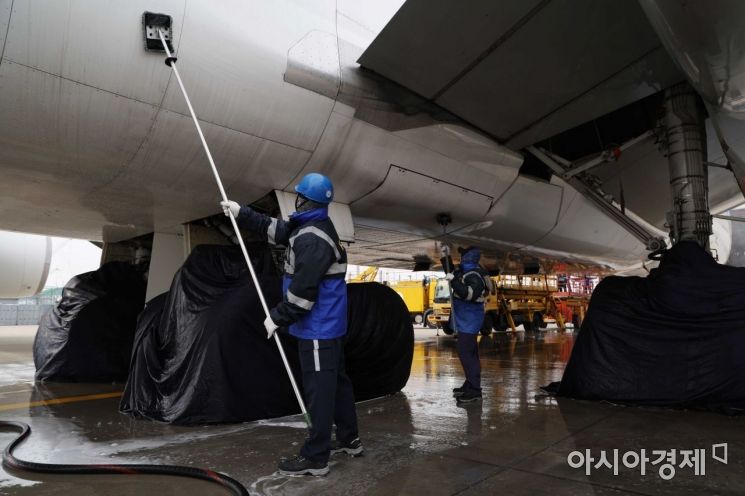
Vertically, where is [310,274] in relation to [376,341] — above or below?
above

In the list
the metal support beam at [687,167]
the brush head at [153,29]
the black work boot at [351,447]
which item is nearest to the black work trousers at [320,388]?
the black work boot at [351,447]

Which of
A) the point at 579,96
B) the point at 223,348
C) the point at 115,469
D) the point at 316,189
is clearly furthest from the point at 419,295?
the point at 115,469

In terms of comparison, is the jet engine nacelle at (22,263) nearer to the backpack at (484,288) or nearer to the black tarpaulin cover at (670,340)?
the backpack at (484,288)

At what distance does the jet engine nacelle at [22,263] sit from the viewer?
10.7m

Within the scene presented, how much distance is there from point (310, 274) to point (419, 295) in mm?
16469

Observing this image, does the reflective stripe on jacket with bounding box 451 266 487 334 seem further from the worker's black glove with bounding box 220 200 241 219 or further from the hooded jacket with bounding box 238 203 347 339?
the worker's black glove with bounding box 220 200 241 219

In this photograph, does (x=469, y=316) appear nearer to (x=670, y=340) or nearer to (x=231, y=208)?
(x=670, y=340)

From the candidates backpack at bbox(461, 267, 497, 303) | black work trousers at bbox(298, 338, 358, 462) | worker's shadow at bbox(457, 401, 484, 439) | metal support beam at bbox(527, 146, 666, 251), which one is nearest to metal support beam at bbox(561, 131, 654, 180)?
metal support beam at bbox(527, 146, 666, 251)

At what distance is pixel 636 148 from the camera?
6105mm

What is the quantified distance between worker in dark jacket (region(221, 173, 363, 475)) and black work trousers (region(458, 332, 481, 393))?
6.26 ft

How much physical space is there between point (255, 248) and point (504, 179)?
9.04 feet

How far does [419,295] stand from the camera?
18.8m

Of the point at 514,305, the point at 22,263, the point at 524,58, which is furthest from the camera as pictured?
the point at 514,305

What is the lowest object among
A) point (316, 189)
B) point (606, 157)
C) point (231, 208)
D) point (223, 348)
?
point (223, 348)
